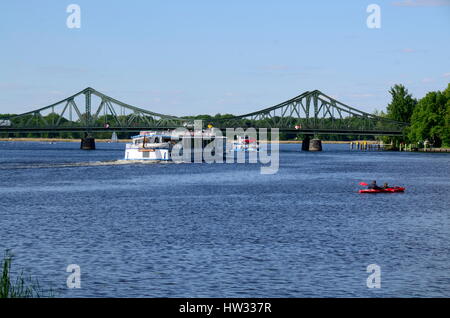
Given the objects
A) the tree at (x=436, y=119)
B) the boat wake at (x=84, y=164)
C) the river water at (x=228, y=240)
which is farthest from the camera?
the tree at (x=436, y=119)

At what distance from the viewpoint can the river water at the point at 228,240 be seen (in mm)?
32188

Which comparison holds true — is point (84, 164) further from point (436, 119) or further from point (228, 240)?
point (228, 240)

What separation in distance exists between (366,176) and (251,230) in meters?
72.2

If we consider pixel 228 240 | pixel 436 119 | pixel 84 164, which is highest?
pixel 436 119

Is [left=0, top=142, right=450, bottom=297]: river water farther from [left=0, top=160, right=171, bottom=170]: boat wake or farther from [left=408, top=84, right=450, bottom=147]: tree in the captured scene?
[left=408, top=84, right=450, bottom=147]: tree

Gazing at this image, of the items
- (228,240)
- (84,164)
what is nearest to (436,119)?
(84,164)

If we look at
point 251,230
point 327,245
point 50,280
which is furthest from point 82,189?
point 50,280

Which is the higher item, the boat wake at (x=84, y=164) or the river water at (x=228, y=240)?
the river water at (x=228, y=240)

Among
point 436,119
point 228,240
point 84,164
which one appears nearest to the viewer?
point 228,240

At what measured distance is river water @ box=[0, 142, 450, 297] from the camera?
3219cm

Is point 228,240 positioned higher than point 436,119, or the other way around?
point 436,119

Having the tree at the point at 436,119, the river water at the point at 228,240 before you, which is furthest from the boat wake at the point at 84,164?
the tree at the point at 436,119

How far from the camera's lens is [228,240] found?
44.7 meters

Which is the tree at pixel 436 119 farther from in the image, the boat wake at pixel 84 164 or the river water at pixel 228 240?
the river water at pixel 228 240
